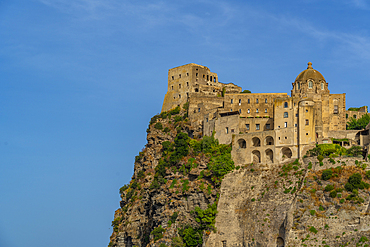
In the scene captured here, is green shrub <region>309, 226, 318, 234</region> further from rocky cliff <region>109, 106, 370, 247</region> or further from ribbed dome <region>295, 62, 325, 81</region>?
ribbed dome <region>295, 62, 325, 81</region>

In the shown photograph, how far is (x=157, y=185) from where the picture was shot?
94.2 m

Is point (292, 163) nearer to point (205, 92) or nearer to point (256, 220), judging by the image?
point (256, 220)

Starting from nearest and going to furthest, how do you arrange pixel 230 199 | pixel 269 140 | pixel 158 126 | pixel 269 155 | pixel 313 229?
pixel 313 229, pixel 230 199, pixel 269 155, pixel 269 140, pixel 158 126

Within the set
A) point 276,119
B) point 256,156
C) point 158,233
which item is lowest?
point 158,233

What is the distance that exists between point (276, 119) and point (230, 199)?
43.9 ft

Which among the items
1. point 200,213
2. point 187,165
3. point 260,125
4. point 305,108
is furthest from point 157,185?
point 305,108

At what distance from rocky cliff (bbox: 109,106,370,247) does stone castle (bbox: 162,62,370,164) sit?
7.12 feet

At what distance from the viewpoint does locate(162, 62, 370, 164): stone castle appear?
86.3 m

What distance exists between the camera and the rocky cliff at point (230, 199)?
73938 millimetres

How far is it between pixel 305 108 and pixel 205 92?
25.1m

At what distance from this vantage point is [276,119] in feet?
290

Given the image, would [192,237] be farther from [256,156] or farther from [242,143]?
[242,143]

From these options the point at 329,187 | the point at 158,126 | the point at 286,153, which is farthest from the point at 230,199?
the point at 158,126

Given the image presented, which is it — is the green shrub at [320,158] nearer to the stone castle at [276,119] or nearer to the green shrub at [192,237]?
the stone castle at [276,119]
